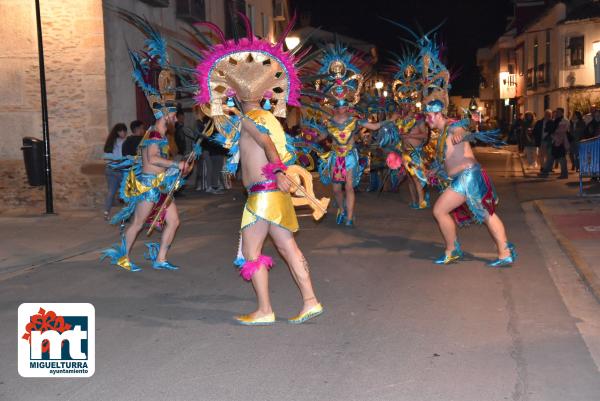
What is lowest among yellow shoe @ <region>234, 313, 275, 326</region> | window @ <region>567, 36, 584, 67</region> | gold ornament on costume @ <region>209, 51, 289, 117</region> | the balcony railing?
yellow shoe @ <region>234, 313, 275, 326</region>

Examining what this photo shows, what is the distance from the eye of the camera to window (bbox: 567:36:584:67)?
41.8 metres

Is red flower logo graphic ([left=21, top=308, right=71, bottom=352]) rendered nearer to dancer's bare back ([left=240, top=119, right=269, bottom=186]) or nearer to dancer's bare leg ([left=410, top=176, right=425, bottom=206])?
dancer's bare back ([left=240, top=119, right=269, bottom=186])

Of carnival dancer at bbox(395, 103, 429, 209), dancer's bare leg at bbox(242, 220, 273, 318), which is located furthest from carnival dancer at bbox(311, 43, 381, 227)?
dancer's bare leg at bbox(242, 220, 273, 318)

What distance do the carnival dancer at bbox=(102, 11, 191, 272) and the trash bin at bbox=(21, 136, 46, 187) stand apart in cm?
582

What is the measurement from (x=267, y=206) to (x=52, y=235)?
6.52 meters

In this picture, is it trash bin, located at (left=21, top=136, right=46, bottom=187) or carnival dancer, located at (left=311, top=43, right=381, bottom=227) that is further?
trash bin, located at (left=21, top=136, right=46, bottom=187)

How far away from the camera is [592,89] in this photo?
41.3 meters

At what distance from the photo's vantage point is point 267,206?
608 cm

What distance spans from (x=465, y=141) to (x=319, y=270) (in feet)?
7.08

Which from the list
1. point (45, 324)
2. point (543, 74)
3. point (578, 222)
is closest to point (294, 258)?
point (45, 324)

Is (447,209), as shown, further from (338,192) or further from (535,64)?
(535,64)

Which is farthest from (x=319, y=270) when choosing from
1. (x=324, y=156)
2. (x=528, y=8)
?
(x=528, y=8)

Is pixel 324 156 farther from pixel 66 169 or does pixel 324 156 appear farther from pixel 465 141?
pixel 66 169

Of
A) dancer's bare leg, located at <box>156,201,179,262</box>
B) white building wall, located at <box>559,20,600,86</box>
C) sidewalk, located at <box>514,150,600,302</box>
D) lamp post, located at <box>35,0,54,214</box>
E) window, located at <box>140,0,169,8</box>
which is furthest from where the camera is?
white building wall, located at <box>559,20,600,86</box>
